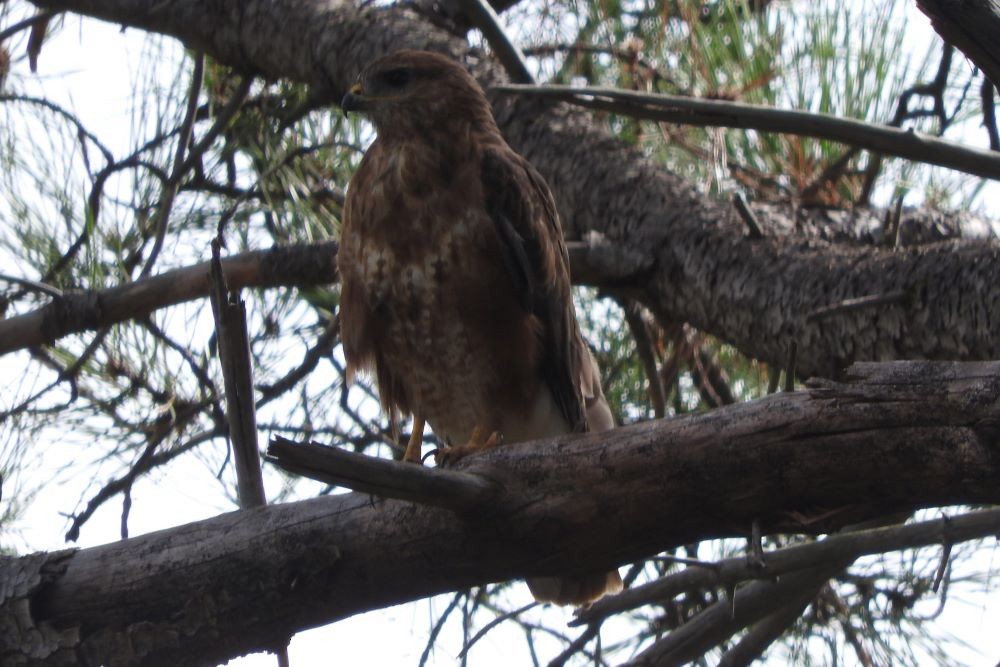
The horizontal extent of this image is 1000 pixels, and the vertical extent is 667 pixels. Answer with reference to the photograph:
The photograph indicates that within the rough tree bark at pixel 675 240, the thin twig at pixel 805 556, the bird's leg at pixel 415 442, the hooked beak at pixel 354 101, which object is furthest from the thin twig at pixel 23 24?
the thin twig at pixel 805 556

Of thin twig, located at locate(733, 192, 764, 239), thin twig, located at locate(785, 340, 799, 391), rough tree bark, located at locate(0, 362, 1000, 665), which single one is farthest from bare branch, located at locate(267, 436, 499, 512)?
thin twig, located at locate(733, 192, 764, 239)

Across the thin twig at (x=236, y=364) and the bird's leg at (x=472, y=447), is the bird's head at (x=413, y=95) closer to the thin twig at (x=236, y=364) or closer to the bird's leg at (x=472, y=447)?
the bird's leg at (x=472, y=447)

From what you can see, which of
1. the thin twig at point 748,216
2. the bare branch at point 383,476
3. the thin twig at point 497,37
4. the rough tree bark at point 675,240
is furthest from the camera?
the thin twig at point 497,37

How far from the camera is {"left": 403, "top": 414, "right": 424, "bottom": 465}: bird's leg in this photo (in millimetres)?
3033

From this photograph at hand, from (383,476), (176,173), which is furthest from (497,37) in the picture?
(383,476)

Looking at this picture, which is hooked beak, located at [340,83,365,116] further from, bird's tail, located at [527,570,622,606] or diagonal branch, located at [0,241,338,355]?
bird's tail, located at [527,570,622,606]

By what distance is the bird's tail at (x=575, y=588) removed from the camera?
2.87 meters

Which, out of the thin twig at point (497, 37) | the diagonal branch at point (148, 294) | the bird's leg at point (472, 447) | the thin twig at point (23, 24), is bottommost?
the bird's leg at point (472, 447)

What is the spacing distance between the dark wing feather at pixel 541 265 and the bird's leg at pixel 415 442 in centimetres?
37

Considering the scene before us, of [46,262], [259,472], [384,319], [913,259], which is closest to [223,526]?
[259,472]

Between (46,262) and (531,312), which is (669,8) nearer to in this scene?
(531,312)

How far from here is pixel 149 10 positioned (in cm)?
423

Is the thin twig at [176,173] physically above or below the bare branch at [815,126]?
above

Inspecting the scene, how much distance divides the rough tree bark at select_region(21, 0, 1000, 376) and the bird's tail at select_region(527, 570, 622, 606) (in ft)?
2.25
